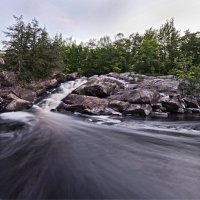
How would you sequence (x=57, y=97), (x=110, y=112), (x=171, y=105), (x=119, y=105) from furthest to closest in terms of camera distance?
1. (x=57, y=97)
2. (x=171, y=105)
3. (x=119, y=105)
4. (x=110, y=112)

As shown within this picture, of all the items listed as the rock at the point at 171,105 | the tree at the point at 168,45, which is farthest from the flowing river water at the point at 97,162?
the tree at the point at 168,45

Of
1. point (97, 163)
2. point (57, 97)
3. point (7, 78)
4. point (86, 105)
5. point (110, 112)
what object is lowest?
point (97, 163)

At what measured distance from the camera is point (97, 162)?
6.71 m

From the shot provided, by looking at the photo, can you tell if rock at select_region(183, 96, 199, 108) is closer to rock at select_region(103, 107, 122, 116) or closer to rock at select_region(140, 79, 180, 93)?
rock at select_region(140, 79, 180, 93)

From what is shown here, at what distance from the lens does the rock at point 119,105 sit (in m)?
16.9

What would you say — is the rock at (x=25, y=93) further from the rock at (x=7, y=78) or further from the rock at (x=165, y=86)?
the rock at (x=165, y=86)

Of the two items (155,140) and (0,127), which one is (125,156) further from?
(0,127)

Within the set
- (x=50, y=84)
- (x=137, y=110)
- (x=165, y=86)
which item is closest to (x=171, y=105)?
Answer: (x=137, y=110)

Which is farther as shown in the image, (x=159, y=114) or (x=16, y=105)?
(x=16, y=105)

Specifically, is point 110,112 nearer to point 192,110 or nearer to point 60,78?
point 192,110

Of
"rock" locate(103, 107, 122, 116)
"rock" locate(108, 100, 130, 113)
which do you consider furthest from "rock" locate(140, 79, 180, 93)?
"rock" locate(103, 107, 122, 116)

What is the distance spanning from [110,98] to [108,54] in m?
18.7

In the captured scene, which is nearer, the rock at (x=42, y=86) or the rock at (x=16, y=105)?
the rock at (x=16, y=105)

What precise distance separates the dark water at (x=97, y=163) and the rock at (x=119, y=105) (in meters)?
5.67
